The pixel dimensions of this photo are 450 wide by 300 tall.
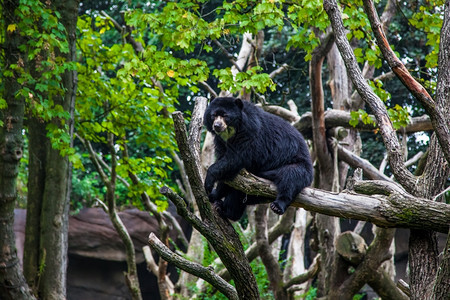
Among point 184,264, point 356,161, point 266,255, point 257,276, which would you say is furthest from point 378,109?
point 257,276

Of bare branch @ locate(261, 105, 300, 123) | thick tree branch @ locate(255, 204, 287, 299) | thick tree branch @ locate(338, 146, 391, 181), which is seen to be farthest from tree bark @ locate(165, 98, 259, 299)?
bare branch @ locate(261, 105, 300, 123)

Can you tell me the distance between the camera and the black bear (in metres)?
4.45

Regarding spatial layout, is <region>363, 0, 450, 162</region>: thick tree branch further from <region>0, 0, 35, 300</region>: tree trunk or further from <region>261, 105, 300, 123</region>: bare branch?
<region>0, 0, 35, 300</region>: tree trunk

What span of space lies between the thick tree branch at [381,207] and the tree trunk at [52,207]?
3.61 m

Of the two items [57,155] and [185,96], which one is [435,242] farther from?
[185,96]

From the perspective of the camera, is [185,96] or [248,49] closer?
[248,49]

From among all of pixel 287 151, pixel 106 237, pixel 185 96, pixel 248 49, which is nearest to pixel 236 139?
pixel 287 151

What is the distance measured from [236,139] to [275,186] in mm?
578

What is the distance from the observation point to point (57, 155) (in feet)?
23.2

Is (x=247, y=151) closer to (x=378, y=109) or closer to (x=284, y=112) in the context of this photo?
(x=378, y=109)

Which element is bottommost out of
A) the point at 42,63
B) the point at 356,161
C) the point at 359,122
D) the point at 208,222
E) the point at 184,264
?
the point at 184,264

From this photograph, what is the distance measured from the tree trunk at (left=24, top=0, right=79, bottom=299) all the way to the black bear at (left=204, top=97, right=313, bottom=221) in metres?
2.91

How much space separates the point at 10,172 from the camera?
20.8 ft

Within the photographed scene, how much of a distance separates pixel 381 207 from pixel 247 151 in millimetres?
1239
